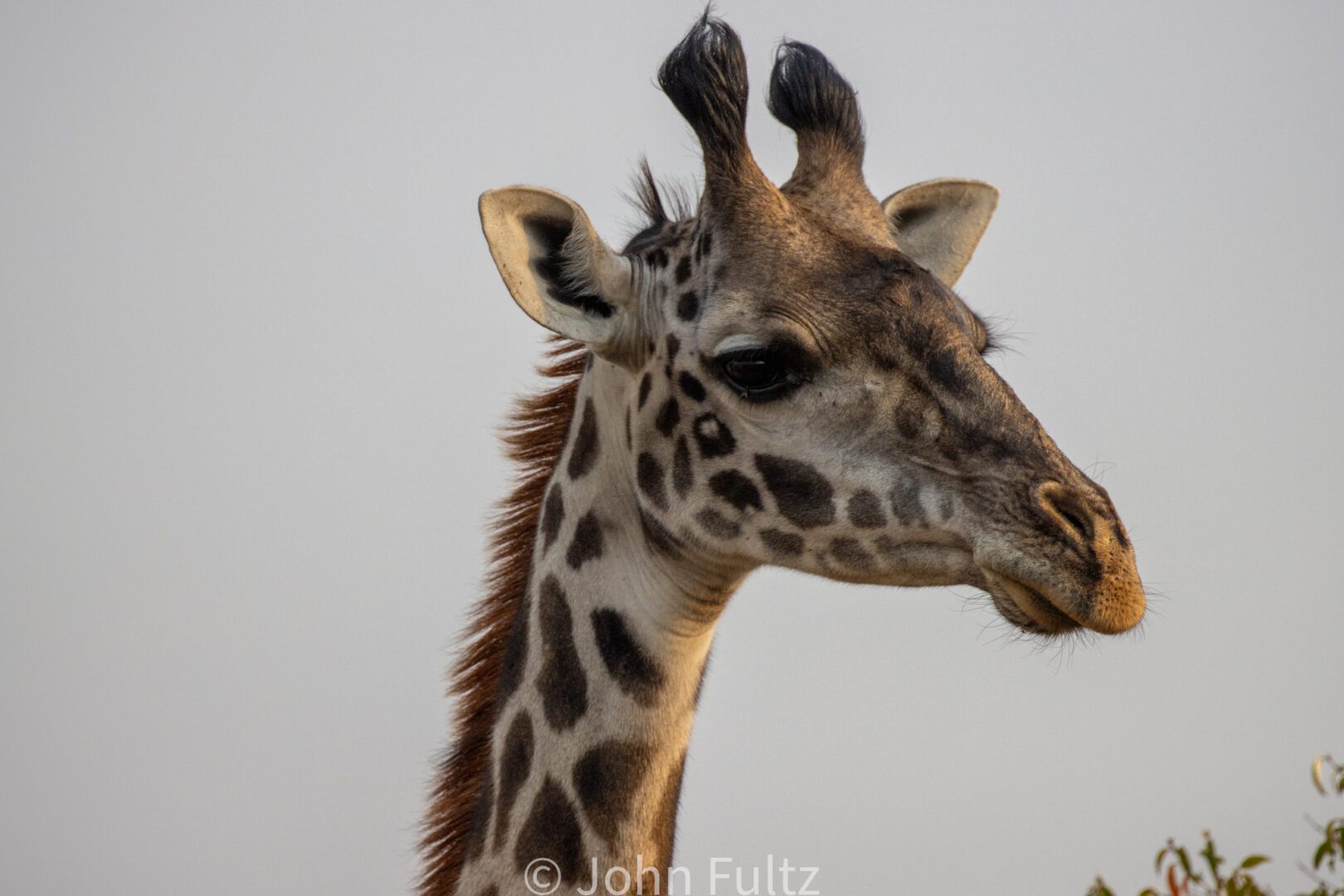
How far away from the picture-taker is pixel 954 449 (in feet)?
17.9

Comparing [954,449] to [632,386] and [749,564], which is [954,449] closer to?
[749,564]

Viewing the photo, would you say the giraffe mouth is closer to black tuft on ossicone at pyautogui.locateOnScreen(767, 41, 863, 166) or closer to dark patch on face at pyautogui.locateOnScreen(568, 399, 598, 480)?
dark patch on face at pyautogui.locateOnScreen(568, 399, 598, 480)

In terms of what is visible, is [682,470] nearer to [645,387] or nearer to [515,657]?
[645,387]

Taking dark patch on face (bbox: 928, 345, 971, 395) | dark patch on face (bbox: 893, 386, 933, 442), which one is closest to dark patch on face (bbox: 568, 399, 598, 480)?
dark patch on face (bbox: 893, 386, 933, 442)

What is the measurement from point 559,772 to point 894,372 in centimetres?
208

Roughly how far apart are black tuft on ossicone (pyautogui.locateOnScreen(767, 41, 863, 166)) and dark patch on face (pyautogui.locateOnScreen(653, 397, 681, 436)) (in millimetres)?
1839

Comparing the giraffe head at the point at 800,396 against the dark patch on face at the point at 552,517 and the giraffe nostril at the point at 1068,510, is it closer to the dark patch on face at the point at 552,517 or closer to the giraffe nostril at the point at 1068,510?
the giraffe nostril at the point at 1068,510

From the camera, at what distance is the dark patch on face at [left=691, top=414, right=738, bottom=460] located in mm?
5969

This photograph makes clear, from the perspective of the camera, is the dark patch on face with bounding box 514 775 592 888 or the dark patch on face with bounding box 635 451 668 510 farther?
the dark patch on face with bounding box 635 451 668 510

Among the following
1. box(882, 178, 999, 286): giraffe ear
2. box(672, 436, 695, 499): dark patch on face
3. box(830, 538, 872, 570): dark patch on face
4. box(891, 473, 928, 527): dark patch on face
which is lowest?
box(830, 538, 872, 570): dark patch on face

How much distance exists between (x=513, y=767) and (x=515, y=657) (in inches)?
20.2

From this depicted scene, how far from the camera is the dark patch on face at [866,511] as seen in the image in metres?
5.62

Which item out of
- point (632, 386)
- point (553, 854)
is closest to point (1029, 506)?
point (632, 386)

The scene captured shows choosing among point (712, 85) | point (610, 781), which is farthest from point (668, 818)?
point (712, 85)
